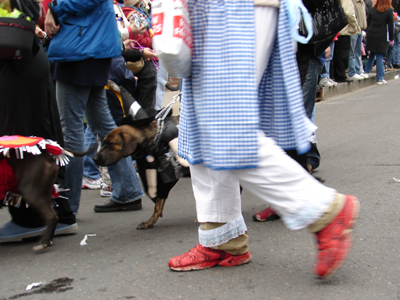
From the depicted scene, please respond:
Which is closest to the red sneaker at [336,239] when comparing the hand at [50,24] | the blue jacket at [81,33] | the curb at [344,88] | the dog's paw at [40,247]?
the dog's paw at [40,247]

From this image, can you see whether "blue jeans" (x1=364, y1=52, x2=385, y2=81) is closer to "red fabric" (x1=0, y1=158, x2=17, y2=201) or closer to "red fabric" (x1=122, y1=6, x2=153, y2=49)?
"red fabric" (x1=122, y1=6, x2=153, y2=49)

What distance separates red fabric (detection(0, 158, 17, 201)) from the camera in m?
2.94

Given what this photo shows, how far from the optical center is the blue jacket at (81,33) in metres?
3.36

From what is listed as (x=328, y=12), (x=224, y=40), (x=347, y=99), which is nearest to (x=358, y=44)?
(x=347, y=99)

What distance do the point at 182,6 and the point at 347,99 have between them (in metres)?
9.15

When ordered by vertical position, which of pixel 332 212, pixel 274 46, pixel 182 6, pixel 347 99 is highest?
pixel 182 6

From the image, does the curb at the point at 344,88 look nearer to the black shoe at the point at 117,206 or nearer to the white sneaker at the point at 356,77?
the white sneaker at the point at 356,77

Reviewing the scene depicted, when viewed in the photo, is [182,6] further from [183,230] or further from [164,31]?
[183,230]

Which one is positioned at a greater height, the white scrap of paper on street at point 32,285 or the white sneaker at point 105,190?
the white scrap of paper on street at point 32,285

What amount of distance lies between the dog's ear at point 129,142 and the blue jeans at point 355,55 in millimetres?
9575

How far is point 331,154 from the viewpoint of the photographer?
18.4 ft

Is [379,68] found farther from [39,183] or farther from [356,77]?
[39,183]

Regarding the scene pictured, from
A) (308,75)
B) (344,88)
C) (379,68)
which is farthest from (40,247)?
(379,68)

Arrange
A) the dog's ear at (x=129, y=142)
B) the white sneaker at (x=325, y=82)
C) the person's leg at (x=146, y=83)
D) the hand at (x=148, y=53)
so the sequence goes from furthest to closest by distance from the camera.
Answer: the white sneaker at (x=325, y=82) < the person's leg at (x=146, y=83) < the hand at (x=148, y=53) < the dog's ear at (x=129, y=142)
